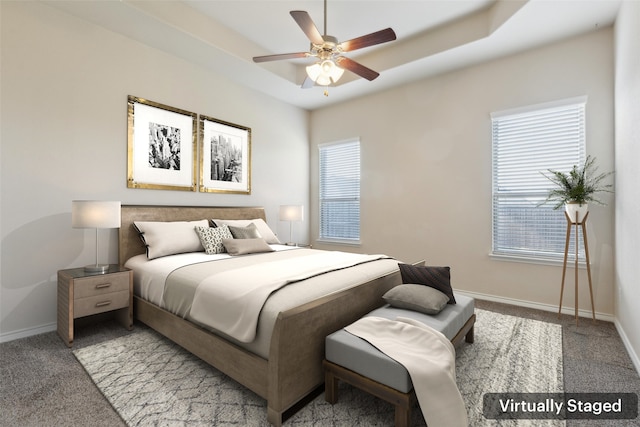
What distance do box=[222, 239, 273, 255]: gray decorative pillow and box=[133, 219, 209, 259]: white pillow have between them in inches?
14.1

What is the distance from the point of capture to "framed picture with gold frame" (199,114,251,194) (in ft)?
13.6

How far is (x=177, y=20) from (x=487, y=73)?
372 centimetres

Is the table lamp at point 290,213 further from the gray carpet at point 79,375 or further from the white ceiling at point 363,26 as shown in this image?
the gray carpet at point 79,375

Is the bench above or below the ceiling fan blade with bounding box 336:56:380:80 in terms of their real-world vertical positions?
below

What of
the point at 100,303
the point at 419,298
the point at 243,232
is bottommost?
the point at 100,303

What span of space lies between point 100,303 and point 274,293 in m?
1.86

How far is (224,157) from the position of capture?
4.36 metres

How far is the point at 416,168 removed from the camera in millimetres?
4465

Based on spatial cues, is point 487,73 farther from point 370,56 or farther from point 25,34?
point 25,34

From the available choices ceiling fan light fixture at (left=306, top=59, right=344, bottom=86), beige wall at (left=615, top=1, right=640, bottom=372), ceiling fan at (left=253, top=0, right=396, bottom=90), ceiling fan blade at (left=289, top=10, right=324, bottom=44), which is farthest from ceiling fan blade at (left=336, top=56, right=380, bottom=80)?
beige wall at (left=615, top=1, right=640, bottom=372)

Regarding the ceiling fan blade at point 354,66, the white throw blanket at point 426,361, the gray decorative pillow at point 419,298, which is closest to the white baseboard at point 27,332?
the white throw blanket at point 426,361

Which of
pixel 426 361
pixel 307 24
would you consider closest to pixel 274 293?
pixel 426 361

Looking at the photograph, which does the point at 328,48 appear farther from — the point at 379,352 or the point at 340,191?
the point at 340,191

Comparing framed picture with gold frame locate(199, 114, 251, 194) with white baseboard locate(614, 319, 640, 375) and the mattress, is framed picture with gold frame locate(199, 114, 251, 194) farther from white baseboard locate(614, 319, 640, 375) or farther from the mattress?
white baseboard locate(614, 319, 640, 375)
